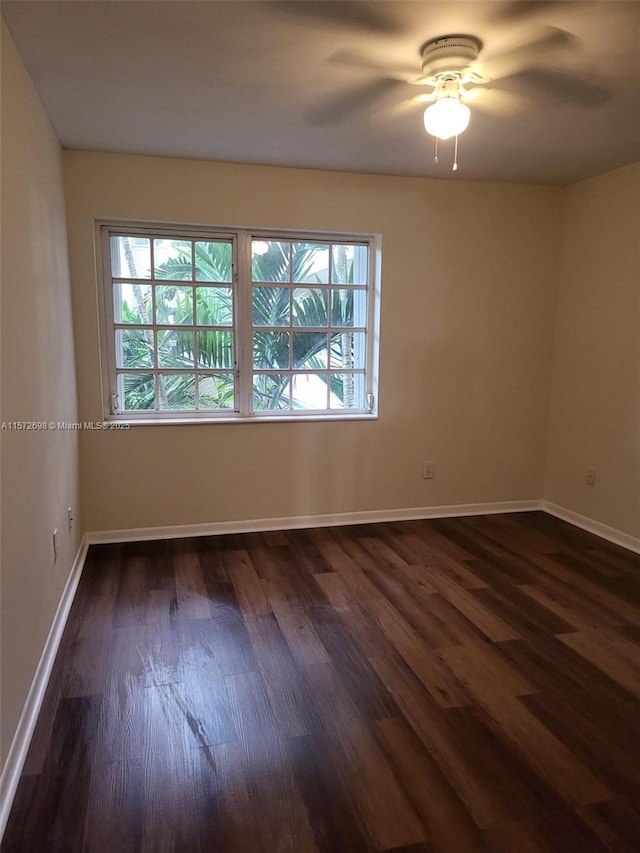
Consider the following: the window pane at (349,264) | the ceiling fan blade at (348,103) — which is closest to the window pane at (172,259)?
the window pane at (349,264)

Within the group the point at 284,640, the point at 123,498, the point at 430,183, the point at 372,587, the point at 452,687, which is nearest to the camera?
the point at 452,687

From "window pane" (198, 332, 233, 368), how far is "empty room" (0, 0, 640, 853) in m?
0.02

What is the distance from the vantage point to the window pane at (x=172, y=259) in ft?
11.4

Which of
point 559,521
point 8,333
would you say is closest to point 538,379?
point 559,521

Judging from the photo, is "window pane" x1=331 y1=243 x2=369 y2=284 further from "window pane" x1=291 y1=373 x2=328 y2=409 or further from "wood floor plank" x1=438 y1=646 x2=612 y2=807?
"wood floor plank" x1=438 y1=646 x2=612 y2=807

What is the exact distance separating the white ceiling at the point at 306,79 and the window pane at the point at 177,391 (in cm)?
135

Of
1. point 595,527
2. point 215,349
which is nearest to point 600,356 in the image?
point 595,527

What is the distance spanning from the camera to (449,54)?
6.47 feet

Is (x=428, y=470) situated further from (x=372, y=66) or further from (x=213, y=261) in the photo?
(x=372, y=66)

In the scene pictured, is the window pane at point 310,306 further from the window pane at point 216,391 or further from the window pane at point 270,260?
the window pane at point 216,391

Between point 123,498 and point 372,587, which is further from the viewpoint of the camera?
point 123,498

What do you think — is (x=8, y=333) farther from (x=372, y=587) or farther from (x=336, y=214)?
(x=336, y=214)

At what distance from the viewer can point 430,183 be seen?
147 inches

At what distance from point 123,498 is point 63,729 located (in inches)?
70.9
